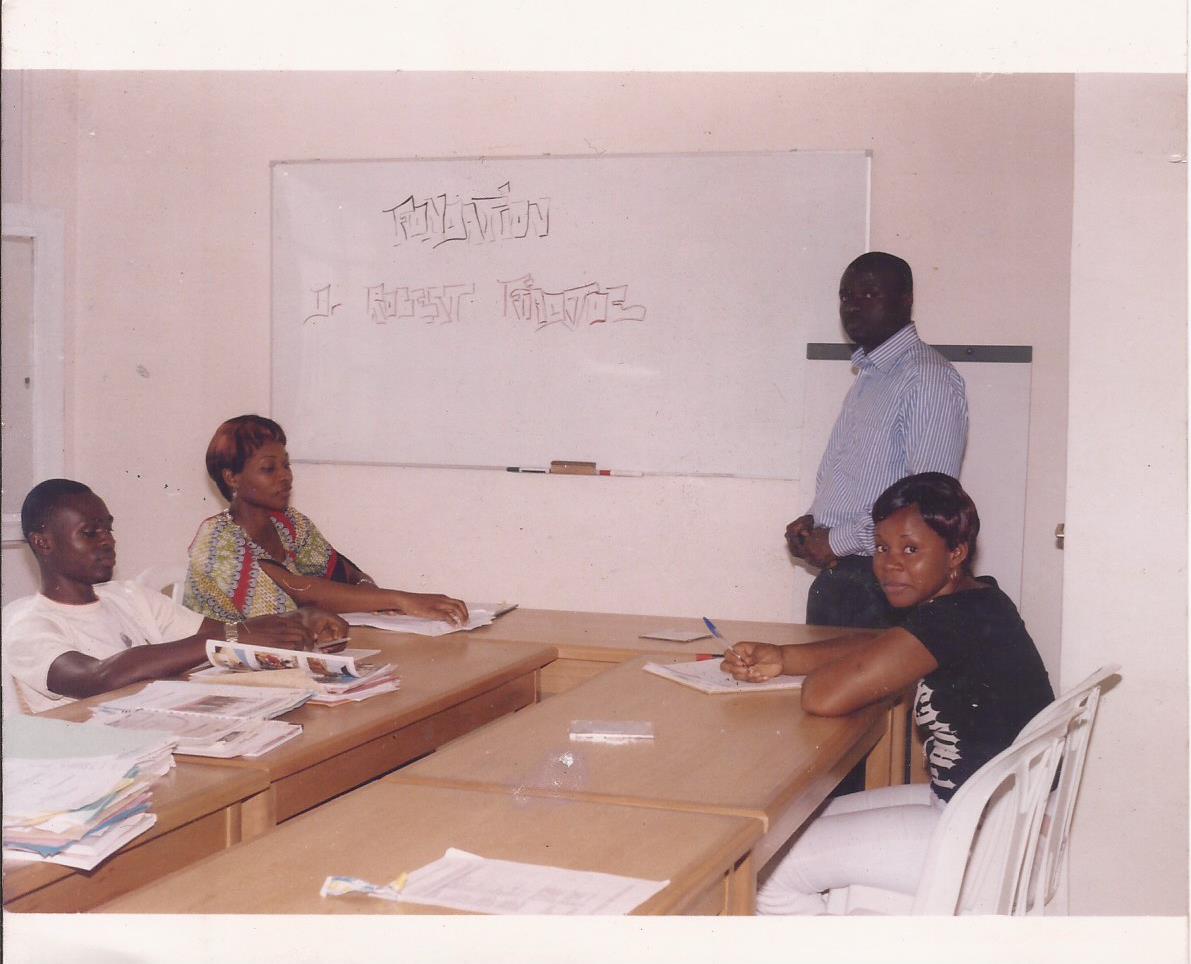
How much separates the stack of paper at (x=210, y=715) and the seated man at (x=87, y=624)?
181mm

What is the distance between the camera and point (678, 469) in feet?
13.1

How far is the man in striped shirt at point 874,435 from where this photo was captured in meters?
3.12

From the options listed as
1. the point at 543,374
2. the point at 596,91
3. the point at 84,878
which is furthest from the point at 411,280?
the point at 84,878

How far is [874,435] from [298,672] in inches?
70.5

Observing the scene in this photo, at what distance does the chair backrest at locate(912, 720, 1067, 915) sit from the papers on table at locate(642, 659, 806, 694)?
0.61 meters

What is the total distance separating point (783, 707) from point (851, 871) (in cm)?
31

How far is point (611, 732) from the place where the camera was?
6.33ft

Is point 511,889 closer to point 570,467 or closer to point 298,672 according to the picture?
point 298,672

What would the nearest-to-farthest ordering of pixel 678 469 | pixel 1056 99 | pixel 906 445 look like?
pixel 906 445 < pixel 1056 99 < pixel 678 469

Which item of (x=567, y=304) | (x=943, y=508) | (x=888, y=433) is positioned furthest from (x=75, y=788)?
(x=567, y=304)

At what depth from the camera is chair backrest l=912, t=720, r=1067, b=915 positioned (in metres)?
1.51

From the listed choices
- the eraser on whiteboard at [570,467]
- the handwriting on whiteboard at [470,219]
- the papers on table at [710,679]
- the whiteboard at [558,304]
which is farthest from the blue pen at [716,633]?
the handwriting on whiteboard at [470,219]

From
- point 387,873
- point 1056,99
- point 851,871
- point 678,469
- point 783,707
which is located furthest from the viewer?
point 678,469

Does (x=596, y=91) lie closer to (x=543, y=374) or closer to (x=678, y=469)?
(x=543, y=374)
